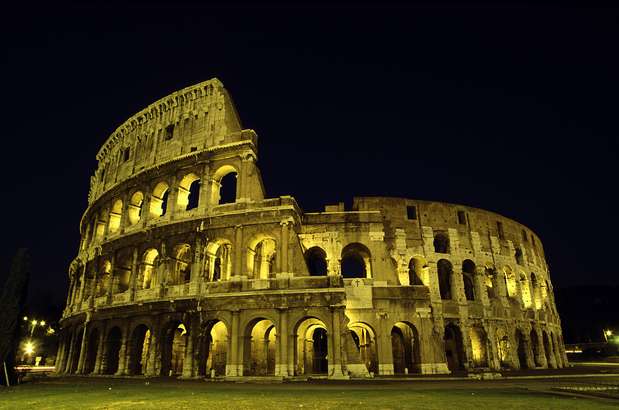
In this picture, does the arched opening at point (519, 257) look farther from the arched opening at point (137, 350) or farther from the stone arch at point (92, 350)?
the stone arch at point (92, 350)

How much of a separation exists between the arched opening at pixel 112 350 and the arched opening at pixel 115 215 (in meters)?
7.05

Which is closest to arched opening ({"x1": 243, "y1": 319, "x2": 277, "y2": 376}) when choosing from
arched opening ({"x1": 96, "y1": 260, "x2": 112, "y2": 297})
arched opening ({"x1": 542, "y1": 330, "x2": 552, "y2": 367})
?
arched opening ({"x1": 96, "y1": 260, "x2": 112, "y2": 297})

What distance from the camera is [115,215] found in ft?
89.5

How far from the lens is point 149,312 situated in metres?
21.3

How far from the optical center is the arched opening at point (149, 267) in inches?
912

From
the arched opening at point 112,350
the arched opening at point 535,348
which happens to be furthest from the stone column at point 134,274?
the arched opening at point 535,348

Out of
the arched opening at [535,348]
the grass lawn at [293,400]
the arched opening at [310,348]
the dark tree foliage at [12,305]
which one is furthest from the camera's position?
the arched opening at [535,348]

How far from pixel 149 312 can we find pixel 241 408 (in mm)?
14411

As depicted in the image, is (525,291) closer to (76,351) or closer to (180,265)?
(180,265)

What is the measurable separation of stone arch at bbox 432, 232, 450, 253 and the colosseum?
11 centimetres

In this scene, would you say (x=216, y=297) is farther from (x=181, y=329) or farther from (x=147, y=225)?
(x=147, y=225)

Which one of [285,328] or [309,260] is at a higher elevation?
[309,260]

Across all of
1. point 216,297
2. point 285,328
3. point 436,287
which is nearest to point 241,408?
point 285,328

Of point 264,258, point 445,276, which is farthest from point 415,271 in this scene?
point 264,258
